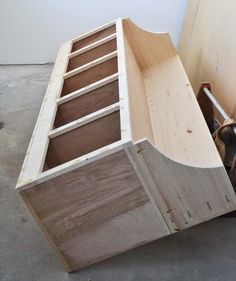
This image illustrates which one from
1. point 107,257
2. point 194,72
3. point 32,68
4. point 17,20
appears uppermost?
point 17,20

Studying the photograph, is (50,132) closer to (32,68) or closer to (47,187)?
(47,187)

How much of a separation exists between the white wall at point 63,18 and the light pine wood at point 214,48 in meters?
0.44

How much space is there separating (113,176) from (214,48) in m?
1.25

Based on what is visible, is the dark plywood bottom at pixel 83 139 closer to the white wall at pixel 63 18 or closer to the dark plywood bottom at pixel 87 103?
the dark plywood bottom at pixel 87 103

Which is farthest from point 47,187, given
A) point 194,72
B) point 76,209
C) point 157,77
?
point 194,72

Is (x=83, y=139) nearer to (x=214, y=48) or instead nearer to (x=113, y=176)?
(x=113, y=176)

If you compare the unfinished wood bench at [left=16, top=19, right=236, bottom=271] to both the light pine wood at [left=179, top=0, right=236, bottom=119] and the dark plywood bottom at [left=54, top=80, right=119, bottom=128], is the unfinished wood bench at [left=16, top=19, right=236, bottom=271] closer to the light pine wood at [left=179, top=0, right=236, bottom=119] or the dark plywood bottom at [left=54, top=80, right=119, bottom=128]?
the dark plywood bottom at [left=54, top=80, right=119, bottom=128]

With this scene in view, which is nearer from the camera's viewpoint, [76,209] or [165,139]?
[76,209]

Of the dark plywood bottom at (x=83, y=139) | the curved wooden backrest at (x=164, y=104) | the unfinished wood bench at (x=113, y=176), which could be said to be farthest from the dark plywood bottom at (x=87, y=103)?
the dark plywood bottom at (x=83, y=139)

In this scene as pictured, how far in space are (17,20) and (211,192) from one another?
273cm

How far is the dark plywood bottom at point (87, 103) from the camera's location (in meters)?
1.38

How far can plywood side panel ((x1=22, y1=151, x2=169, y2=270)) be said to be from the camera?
3.13ft

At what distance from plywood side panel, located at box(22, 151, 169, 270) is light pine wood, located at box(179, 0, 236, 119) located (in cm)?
78

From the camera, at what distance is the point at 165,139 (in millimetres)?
1394
